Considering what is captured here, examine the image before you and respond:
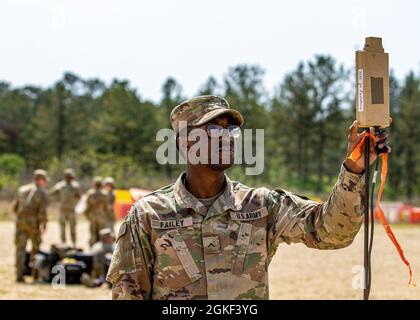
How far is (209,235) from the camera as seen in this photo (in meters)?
3.28

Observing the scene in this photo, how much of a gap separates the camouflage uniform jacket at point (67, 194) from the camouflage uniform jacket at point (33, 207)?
5.20 m

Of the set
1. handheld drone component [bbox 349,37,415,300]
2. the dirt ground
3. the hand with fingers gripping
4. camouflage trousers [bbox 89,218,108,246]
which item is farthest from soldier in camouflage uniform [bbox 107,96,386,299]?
camouflage trousers [bbox 89,218,108,246]

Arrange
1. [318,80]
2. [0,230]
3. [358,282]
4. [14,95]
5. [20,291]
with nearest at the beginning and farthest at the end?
[20,291] < [358,282] < [0,230] < [318,80] < [14,95]

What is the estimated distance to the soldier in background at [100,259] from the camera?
12.4 m

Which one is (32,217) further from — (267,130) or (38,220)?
(267,130)

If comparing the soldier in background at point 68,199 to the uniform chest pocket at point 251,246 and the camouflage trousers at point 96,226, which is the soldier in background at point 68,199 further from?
the uniform chest pocket at point 251,246

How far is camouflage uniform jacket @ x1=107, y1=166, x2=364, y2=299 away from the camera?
3.23m

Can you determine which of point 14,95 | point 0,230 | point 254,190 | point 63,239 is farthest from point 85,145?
point 254,190

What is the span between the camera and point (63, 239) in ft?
61.5

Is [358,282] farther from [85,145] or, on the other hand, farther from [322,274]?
[85,145]

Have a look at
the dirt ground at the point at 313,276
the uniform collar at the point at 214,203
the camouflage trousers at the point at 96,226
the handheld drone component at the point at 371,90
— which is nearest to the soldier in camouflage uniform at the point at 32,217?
the dirt ground at the point at 313,276

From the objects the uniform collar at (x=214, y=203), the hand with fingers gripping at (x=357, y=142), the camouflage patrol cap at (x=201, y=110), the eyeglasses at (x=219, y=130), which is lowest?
the uniform collar at (x=214, y=203)
